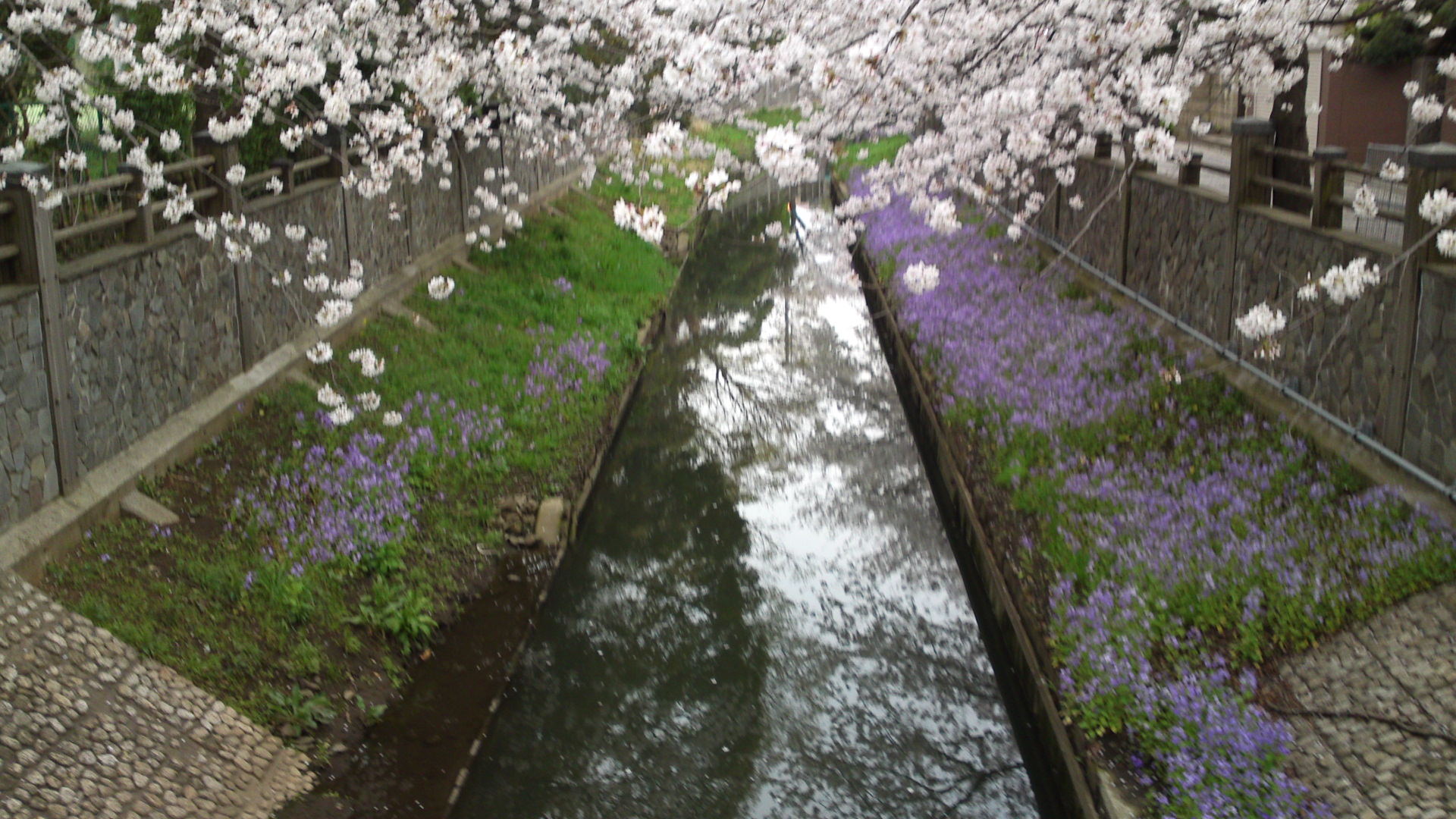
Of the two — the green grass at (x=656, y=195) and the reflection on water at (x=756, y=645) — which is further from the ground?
the green grass at (x=656, y=195)

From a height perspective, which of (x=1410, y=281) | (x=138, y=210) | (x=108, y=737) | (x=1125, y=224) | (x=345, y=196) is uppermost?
(x=345, y=196)

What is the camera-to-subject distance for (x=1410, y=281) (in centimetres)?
761

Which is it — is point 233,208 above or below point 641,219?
above

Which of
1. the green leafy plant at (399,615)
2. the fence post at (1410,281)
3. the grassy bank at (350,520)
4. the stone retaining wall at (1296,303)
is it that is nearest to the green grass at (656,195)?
the grassy bank at (350,520)

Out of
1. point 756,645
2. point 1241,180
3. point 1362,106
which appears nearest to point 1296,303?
point 1241,180

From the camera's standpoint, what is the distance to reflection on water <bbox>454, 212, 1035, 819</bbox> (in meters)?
7.82

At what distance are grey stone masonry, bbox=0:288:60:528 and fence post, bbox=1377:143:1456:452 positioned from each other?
8.78 meters

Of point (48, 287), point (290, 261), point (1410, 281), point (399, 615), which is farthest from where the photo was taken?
point (290, 261)

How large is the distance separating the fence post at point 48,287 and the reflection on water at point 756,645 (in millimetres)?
3429

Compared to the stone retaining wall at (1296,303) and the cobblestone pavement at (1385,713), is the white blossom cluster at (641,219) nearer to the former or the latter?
the stone retaining wall at (1296,303)

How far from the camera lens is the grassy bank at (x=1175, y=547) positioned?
6.36 metres

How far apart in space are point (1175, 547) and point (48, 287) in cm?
769

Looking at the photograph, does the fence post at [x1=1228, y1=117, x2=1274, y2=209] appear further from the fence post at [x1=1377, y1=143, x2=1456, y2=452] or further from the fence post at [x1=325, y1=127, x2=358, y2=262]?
the fence post at [x1=325, y1=127, x2=358, y2=262]

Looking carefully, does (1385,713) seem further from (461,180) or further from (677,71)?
(461,180)
